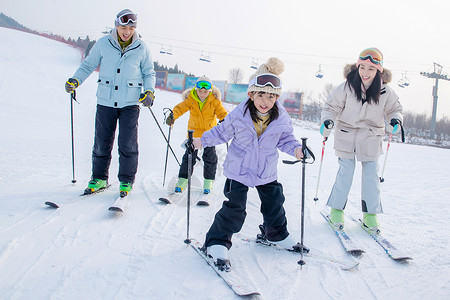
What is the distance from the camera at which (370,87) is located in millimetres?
3121

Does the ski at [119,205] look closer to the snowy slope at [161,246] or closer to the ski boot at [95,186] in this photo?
the snowy slope at [161,246]

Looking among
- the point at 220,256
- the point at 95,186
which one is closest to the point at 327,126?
the point at 220,256

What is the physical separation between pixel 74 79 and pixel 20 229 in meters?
1.76

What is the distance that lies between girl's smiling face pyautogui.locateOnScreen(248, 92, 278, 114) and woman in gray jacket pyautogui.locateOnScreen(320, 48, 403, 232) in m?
0.91

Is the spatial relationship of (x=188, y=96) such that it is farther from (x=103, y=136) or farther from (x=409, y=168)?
(x=409, y=168)

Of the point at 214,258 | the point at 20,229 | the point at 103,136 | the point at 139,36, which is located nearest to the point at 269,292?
the point at 214,258

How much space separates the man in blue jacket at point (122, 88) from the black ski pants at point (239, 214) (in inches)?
58.0

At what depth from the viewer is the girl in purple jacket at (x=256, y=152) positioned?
7.86ft

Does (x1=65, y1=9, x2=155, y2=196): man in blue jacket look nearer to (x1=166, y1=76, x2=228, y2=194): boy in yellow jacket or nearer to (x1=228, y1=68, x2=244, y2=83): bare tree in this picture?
(x1=166, y1=76, x2=228, y2=194): boy in yellow jacket

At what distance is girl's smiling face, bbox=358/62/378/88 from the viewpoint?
3084 millimetres

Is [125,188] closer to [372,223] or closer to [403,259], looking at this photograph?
[372,223]

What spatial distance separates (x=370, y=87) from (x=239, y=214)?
189 centimetres

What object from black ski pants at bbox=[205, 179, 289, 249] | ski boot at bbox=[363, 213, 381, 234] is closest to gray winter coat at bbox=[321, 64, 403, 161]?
ski boot at bbox=[363, 213, 381, 234]

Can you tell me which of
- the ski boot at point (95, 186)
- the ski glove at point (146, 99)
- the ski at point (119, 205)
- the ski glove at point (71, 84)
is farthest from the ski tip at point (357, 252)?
the ski glove at point (71, 84)
